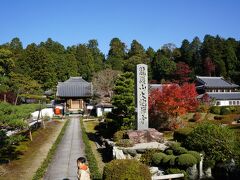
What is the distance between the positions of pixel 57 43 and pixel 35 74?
3266 centimetres

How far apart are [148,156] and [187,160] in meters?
3.56

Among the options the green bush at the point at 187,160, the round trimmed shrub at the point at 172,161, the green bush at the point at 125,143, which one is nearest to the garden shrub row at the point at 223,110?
the green bush at the point at 125,143

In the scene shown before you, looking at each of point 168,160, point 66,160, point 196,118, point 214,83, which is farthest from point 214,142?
point 214,83

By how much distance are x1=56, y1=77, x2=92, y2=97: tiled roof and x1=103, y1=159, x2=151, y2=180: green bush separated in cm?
5153

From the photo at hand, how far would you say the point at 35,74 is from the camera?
73.9 m

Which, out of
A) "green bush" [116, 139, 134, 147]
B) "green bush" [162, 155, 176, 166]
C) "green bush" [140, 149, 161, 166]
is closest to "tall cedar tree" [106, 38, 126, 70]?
"green bush" [116, 139, 134, 147]

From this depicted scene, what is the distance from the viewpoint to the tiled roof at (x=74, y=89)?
62900 mm

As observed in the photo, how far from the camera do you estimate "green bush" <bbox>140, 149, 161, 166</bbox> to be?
56.1 feet

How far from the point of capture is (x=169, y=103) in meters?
30.6

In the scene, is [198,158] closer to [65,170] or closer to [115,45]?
[65,170]

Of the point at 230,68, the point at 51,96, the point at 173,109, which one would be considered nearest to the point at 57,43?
the point at 51,96

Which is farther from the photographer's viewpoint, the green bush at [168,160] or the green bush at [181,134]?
the green bush at [181,134]

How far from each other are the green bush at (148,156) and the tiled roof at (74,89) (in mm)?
45160

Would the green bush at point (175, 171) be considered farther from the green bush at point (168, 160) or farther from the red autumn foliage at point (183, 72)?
the red autumn foliage at point (183, 72)
